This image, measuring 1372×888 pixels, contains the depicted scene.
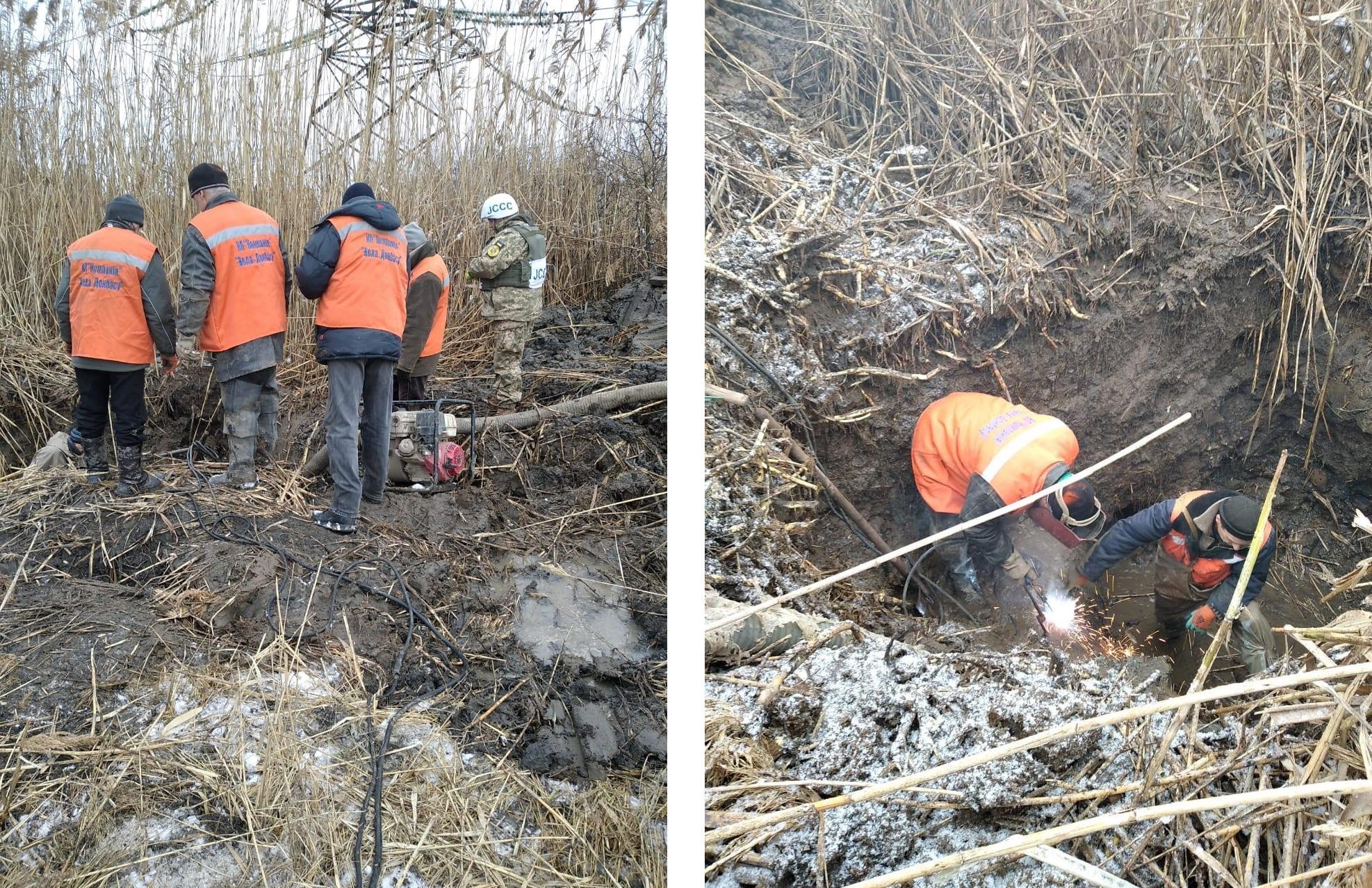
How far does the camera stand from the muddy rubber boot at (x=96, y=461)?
1314 millimetres

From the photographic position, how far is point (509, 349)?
1538 millimetres

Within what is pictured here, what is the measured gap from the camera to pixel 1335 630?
4.20 feet

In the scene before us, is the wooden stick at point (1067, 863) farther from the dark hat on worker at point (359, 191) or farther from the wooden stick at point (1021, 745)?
the dark hat on worker at point (359, 191)

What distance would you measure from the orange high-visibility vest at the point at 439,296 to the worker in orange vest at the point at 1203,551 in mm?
1606

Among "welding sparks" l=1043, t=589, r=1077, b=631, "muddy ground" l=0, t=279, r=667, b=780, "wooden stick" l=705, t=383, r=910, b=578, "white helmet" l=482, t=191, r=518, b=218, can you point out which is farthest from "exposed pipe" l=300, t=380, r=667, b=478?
"welding sparks" l=1043, t=589, r=1077, b=631

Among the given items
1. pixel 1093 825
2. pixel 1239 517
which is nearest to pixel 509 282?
pixel 1093 825

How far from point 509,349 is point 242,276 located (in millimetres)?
455

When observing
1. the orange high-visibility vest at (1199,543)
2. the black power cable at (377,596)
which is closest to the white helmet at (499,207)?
the black power cable at (377,596)

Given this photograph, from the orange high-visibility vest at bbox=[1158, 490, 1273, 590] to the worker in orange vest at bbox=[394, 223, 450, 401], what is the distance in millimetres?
1754

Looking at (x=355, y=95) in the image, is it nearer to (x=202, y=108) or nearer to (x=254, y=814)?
(x=202, y=108)

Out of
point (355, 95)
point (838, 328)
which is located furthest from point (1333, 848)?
point (355, 95)

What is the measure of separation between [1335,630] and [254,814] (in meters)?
1.57

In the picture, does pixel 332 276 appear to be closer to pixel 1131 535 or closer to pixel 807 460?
pixel 807 460

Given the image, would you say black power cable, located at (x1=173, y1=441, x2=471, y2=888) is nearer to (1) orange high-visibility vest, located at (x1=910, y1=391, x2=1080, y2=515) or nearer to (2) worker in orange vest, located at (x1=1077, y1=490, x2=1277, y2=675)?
(1) orange high-visibility vest, located at (x1=910, y1=391, x2=1080, y2=515)
